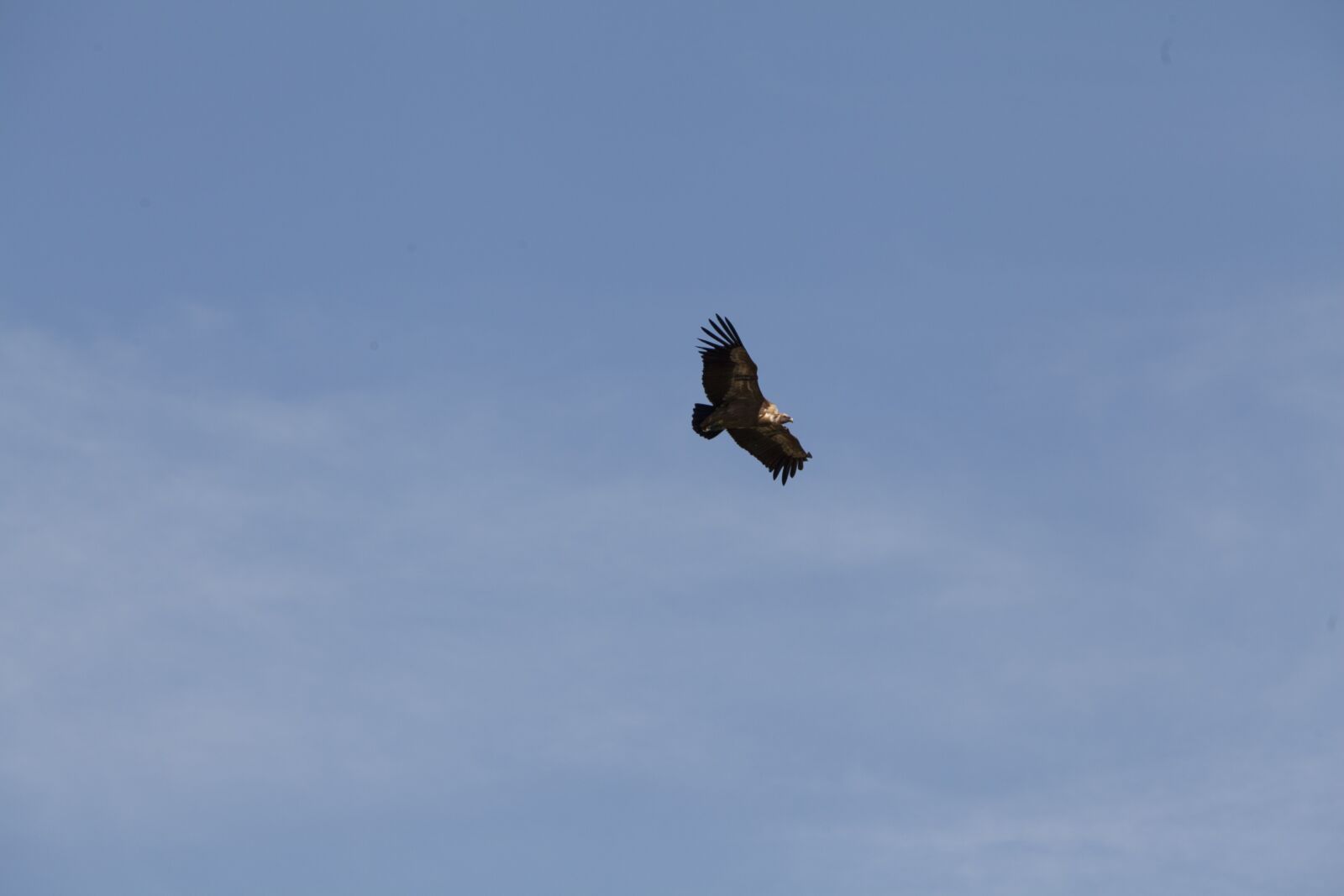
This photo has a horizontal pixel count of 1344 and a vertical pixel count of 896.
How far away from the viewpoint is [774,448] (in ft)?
198

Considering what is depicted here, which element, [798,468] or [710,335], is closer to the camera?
[710,335]

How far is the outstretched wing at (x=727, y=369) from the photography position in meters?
56.6

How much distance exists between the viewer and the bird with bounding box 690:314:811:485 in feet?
186

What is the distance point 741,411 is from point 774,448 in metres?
2.53

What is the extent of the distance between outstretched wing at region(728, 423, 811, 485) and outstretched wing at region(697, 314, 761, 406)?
2.05m

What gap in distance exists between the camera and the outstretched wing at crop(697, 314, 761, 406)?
56594mm

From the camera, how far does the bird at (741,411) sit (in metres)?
56.7

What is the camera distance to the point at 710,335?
5672 centimetres

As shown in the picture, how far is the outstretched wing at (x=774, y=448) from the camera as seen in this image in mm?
59969

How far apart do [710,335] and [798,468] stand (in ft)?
21.0

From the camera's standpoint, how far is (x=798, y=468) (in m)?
61.0

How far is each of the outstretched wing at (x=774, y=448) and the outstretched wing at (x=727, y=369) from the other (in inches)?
80.8

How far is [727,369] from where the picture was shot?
57062mm

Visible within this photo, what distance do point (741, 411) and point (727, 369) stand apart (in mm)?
1878
